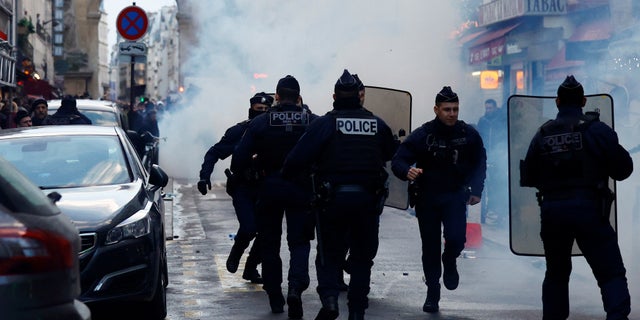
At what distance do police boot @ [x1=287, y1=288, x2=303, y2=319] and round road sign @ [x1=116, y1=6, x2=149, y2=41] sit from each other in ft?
30.2

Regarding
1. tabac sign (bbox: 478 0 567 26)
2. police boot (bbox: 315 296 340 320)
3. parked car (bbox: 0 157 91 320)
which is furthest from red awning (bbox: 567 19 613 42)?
Result: parked car (bbox: 0 157 91 320)

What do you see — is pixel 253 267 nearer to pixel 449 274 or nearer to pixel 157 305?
pixel 449 274

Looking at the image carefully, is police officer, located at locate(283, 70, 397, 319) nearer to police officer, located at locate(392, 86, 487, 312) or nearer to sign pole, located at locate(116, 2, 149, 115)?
police officer, located at locate(392, 86, 487, 312)

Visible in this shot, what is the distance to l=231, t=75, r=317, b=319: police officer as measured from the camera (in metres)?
8.39

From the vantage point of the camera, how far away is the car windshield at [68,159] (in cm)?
845

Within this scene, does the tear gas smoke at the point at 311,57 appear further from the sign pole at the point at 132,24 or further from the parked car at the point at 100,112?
the sign pole at the point at 132,24

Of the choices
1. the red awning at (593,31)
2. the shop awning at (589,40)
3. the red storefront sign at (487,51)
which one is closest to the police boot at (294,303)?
the shop awning at (589,40)

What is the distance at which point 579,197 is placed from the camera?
22.9 feet

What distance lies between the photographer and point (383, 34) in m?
28.5

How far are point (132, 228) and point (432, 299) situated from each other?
7.81 ft

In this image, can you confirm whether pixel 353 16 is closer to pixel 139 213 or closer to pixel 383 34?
pixel 383 34

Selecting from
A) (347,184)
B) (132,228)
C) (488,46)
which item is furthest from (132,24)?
(488,46)

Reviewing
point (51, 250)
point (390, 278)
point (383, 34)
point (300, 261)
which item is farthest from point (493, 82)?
point (51, 250)

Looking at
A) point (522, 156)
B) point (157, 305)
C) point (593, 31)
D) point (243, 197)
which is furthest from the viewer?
point (593, 31)
